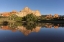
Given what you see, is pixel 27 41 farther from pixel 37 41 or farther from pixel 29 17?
pixel 29 17

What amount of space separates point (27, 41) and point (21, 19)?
63.5 meters

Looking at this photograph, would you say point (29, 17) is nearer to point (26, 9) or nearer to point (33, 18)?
point (33, 18)

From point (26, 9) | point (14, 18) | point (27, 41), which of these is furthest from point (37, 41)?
point (26, 9)

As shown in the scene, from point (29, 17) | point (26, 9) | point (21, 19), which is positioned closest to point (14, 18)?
point (21, 19)

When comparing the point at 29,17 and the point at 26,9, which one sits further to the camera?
the point at 26,9

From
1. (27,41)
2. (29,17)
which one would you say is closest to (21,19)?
(29,17)

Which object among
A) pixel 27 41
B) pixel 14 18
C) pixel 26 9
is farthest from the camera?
pixel 26 9

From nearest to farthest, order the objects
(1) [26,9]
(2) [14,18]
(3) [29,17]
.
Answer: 1. (3) [29,17]
2. (2) [14,18]
3. (1) [26,9]

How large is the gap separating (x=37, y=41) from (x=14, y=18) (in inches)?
2414

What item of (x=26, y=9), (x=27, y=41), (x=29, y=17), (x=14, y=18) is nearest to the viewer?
(x=27, y=41)

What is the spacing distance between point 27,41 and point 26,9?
135 m

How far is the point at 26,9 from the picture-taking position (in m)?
146

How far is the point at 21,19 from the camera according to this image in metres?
75.2

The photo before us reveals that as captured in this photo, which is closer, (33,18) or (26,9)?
(33,18)
